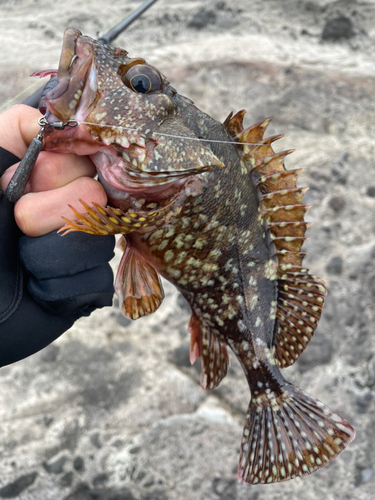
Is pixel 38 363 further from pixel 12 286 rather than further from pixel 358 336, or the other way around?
pixel 358 336

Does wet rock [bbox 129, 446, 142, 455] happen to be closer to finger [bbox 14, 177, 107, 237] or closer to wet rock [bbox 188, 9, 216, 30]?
finger [bbox 14, 177, 107, 237]

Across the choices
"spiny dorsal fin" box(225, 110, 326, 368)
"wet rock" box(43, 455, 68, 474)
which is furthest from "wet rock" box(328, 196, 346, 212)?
"wet rock" box(43, 455, 68, 474)

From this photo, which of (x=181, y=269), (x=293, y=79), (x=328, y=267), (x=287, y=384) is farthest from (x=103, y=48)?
(x=293, y=79)

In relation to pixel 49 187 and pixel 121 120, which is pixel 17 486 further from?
pixel 121 120

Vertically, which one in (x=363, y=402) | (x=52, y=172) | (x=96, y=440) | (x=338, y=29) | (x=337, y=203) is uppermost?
(x=338, y=29)

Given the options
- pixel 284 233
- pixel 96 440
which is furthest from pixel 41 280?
pixel 96 440

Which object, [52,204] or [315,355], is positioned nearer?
[52,204]
